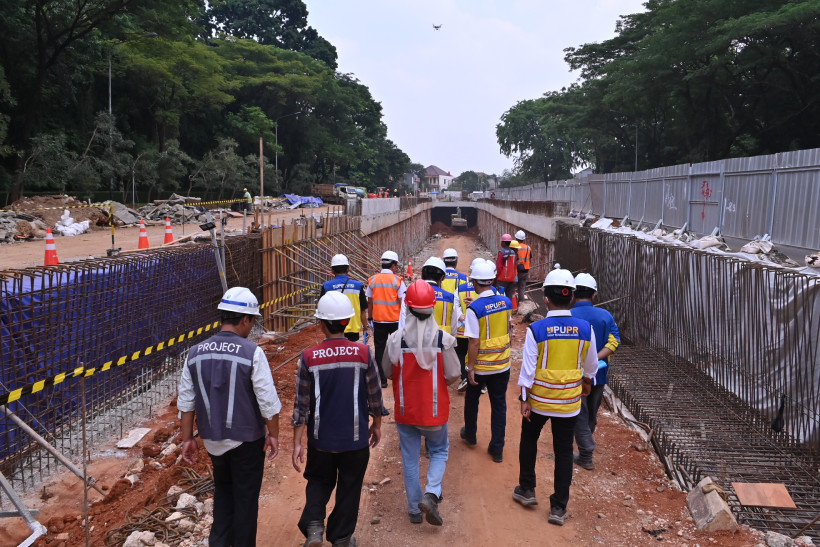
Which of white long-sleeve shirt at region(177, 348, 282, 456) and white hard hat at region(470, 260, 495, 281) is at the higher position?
white hard hat at region(470, 260, 495, 281)

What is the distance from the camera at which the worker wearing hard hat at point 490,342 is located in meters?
5.55

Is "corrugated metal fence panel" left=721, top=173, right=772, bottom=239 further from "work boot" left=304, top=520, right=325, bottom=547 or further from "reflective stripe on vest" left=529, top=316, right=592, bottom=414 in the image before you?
"work boot" left=304, top=520, right=325, bottom=547

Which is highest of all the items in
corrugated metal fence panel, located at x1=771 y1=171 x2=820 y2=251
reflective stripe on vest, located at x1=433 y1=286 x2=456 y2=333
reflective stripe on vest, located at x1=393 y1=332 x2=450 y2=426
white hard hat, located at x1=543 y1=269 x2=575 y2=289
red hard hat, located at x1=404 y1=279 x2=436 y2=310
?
corrugated metal fence panel, located at x1=771 y1=171 x2=820 y2=251

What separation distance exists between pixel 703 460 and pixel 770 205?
7.02 m

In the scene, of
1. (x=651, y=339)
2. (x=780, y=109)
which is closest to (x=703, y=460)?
(x=651, y=339)

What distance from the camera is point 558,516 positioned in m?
4.77

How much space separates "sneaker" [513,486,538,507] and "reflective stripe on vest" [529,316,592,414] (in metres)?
0.90

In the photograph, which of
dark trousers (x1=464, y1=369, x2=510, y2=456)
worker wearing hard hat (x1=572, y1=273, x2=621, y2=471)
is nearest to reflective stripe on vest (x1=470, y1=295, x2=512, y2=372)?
dark trousers (x1=464, y1=369, x2=510, y2=456)

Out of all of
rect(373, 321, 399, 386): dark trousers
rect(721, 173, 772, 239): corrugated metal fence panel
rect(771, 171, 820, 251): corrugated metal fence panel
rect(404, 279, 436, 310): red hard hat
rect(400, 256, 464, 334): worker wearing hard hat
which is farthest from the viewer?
rect(721, 173, 772, 239): corrugated metal fence panel

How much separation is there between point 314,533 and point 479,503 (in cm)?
170

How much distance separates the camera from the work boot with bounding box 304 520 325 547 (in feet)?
13.2

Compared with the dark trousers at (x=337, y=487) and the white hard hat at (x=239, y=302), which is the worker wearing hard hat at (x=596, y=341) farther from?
the white hard hat at (x=239, y=302)

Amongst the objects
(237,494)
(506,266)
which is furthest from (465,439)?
(506,266)

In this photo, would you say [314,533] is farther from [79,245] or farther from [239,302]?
[79,245]
